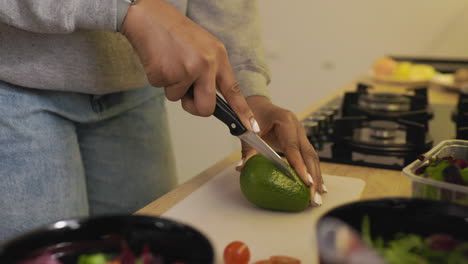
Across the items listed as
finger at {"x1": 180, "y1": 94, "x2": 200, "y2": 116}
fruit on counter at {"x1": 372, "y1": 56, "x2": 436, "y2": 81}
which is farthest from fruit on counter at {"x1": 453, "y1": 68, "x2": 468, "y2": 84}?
finger at {"x1": 180, "y1": 94, "x2": 200, "y2": 116}

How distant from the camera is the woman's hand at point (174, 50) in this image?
0.77 meters

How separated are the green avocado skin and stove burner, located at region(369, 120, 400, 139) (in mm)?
369

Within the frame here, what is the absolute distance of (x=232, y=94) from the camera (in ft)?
2.93

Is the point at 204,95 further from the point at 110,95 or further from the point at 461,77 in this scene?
the point at 461,77

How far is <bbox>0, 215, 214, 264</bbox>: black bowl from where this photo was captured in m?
0.47

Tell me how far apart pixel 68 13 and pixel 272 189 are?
1.30ft

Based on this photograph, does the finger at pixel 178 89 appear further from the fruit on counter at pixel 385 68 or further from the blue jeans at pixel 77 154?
the fruit on counter at pixel 385 68

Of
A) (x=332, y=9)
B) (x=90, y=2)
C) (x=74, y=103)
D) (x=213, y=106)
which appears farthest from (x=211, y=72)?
(x=332, y=9)

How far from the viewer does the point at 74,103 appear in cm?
104

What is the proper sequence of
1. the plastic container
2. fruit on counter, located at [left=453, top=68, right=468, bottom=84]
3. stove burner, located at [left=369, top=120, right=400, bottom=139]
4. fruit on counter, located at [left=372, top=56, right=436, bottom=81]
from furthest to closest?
fruit on counter, located at [left=372, top=56, right=436, bottom=81] → fruit on counter, located at [left=453, top=68, right=468, bottom=84] → stove burner, located at [left=369, top=120, right=400, bottom=139] → the plastic container

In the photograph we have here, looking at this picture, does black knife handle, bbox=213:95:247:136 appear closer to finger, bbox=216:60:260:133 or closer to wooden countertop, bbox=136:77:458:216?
finger, bbox=216:60:260:133

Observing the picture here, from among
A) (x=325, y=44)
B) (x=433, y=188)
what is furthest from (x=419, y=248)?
(x=325, y=44)

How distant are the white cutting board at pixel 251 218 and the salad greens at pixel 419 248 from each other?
167 mm

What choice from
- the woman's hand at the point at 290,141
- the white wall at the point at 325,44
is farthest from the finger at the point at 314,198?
the white wall at the point at 325,44
